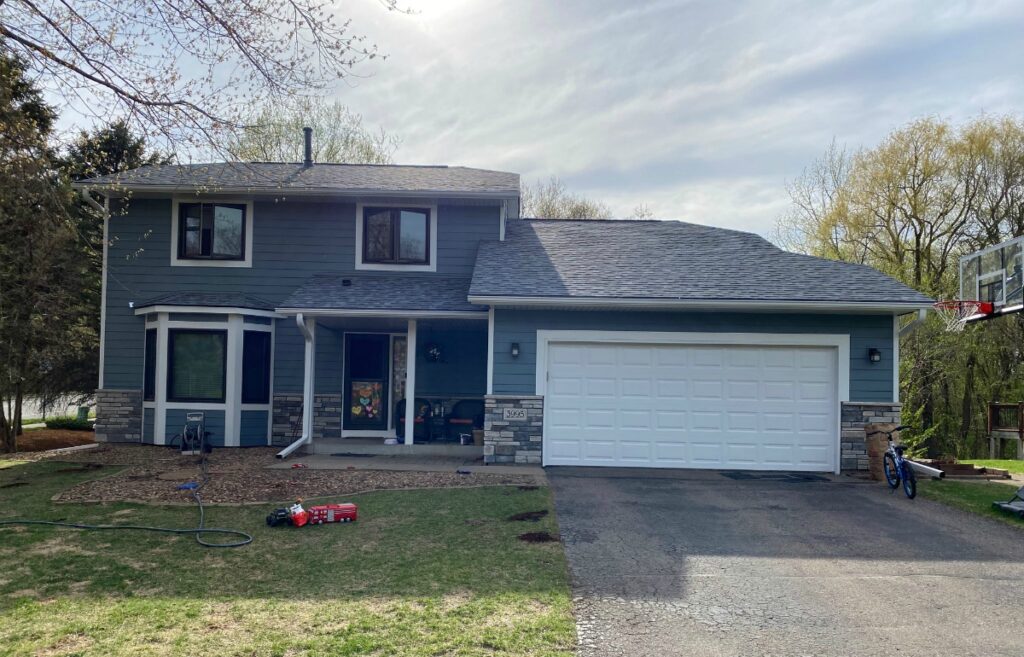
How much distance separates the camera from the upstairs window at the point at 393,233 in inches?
538

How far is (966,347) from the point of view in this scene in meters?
21.2

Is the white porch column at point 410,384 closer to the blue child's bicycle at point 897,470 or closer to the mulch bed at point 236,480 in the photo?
the mulch bed at point 236,480

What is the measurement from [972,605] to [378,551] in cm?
437

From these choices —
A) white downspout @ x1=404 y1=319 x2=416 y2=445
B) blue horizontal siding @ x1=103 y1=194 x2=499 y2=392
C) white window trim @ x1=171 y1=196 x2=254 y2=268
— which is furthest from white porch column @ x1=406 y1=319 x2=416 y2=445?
white window trim @ x1=171 y1=196 x2=254 y2=268

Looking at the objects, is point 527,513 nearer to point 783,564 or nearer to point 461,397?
point 783,564

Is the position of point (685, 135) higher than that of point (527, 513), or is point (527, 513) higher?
point (685, 135)

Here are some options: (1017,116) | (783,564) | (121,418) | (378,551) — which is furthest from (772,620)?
(1017,116)

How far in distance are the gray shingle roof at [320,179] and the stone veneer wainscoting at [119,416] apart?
3.89m

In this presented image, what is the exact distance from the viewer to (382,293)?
12.5 m

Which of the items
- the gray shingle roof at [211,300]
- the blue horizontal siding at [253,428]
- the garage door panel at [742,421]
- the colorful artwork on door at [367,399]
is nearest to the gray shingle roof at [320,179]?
the gray shingle roof at [211,300]

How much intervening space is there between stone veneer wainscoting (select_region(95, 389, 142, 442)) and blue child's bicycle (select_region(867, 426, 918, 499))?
12551 millimetres

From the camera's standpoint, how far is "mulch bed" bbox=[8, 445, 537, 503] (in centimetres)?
826

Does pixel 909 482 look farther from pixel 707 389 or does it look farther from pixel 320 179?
pixel 320 179

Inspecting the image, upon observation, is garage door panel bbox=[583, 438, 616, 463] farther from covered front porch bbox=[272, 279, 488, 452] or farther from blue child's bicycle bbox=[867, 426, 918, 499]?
blue child's bicycle bbox=[867, 426, 918, 499]
